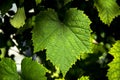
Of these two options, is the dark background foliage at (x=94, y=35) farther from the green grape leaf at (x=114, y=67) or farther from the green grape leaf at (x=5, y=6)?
the green grape leaf at (x=114, y=67)

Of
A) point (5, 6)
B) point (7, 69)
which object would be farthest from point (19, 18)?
point (7, 69)

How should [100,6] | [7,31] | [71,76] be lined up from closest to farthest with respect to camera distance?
[100,6] → [71,76] → [7,31]

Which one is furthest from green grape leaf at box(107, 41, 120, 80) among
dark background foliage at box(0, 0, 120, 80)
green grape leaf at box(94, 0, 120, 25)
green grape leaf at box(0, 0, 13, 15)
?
green grape leaf at box(0, 0, 13, 15)

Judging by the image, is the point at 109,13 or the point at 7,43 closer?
the point at 109,13

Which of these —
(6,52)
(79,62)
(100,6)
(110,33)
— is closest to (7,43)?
(6,52)

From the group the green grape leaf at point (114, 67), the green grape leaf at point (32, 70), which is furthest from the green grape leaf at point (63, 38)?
the green grape leaf at point (114, 67)

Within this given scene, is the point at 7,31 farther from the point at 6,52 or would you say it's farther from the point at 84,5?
the point at 84,5

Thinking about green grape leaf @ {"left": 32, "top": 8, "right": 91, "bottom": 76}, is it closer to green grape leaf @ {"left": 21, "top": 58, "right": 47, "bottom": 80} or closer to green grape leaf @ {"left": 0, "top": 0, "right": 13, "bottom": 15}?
green grape leaf @ {"left": 21, "top": 58, "right": 47, "bottom": 80}
